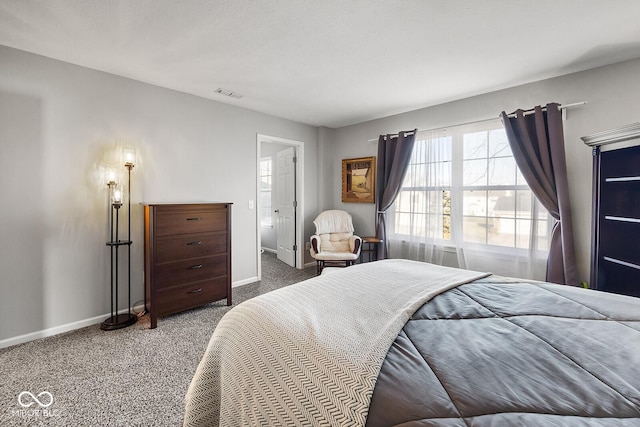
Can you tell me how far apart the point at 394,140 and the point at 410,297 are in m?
3.20

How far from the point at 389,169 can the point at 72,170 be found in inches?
143

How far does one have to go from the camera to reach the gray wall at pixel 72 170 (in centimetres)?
228

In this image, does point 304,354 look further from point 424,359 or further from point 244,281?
point 244,281

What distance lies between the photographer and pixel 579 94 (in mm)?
2676

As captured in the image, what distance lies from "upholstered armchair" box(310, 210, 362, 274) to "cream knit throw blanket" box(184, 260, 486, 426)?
8.08ft

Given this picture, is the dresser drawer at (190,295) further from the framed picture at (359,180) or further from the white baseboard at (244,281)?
the framed picture at (359,180)

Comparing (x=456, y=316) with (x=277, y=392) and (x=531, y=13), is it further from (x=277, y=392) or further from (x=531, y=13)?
(x=531, y=13)

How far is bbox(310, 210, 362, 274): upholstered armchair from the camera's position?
394 centimetres

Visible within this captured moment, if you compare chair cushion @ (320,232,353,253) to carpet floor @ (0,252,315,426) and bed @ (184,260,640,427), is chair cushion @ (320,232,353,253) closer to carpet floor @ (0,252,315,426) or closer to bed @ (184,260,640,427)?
carpet floor @ (0,252,315,426)

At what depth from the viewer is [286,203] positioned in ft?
16.4

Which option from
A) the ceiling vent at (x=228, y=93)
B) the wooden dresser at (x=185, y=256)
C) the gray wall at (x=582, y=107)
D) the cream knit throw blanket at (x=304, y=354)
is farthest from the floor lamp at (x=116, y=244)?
the gray wall at (x=582, y=107)

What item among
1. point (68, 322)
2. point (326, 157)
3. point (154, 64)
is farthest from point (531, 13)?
point (68, 322)

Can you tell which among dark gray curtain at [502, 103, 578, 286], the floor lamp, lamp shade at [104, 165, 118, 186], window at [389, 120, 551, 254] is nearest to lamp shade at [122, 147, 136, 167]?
the floor lamp

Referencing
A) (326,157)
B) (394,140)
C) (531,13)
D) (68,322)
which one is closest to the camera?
(531,13)
